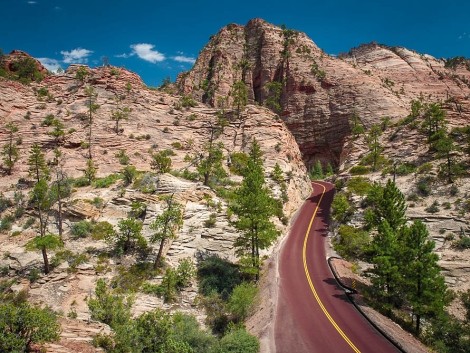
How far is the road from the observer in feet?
59.8

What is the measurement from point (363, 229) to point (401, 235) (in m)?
10.7

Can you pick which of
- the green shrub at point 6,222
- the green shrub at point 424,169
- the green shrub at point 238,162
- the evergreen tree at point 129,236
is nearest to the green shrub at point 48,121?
the green shrub at point 6,222

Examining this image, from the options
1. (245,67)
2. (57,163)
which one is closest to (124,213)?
(57,163)

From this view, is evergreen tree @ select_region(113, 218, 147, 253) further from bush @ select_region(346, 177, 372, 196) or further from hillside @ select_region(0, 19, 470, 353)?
bush @ select_region(346, 177, 372, 196)

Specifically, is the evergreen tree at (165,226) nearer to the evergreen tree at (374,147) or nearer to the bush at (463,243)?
the bush at (463,243)

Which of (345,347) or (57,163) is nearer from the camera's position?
(345,347)

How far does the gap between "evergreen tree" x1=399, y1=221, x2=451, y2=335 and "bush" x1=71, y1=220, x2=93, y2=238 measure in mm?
28873

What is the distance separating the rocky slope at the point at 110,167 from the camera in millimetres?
26312

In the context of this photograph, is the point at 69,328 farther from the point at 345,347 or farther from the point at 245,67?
the point at 245,67

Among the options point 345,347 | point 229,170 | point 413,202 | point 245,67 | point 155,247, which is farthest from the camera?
point 245,67

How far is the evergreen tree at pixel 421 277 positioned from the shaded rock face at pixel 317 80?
4808 centimetres

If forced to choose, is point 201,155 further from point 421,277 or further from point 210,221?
point 421,277

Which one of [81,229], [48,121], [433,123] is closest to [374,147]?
[433,123]

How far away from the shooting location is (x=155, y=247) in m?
30.6
